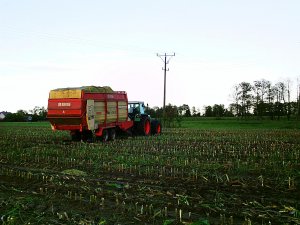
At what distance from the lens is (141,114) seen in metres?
22.7

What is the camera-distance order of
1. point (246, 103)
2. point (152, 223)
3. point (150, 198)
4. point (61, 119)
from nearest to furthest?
1. point (152, 223)
2. point (150, 198)
3. point (61, 119)
4. point (246, 103)

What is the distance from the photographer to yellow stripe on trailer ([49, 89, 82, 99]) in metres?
17.4

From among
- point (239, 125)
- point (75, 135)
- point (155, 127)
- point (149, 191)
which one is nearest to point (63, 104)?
point (75, 135)

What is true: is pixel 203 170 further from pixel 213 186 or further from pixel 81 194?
pixel 81 194

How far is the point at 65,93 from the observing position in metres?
17.7

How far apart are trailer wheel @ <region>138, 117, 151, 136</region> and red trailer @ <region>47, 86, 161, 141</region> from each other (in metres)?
1.54

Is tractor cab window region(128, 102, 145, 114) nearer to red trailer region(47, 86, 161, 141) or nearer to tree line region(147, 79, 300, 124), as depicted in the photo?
red trailer region(47, 86, 161, 141)

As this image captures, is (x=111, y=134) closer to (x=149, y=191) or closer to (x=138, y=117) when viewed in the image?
(x=138, y=117)

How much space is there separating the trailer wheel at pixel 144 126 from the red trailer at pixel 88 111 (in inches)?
60.7

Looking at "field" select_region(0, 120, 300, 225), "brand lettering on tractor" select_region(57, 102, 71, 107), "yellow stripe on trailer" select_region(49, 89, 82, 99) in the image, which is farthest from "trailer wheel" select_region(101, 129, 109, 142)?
"field" select_region(0, 120, 300, 225)

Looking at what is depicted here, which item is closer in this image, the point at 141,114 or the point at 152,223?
the point at 152,223

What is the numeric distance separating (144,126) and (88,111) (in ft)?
19.3

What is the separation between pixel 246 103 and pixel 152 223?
67.1m

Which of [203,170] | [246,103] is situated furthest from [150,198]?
[246,103]
